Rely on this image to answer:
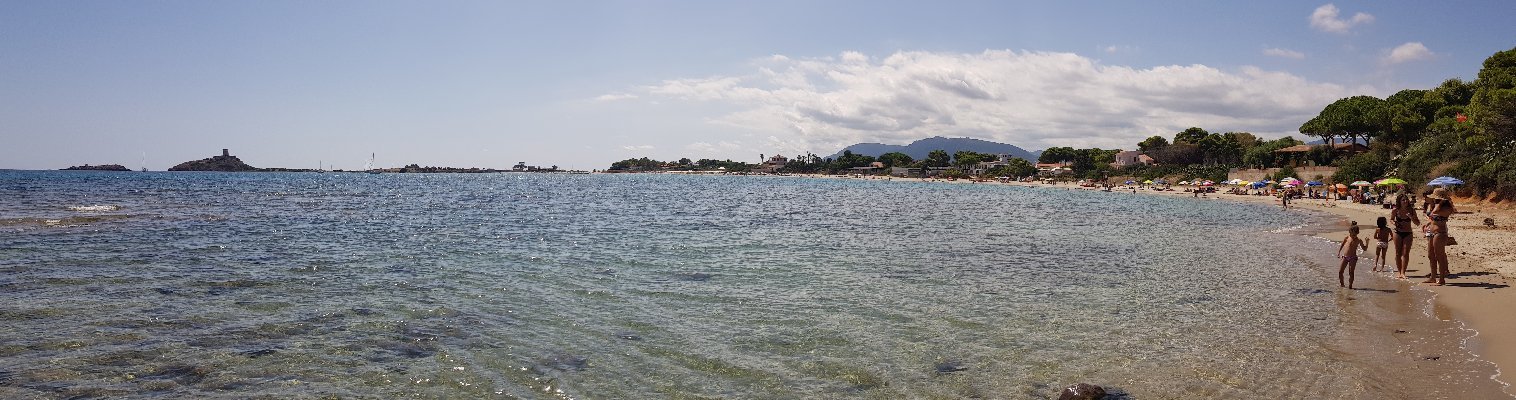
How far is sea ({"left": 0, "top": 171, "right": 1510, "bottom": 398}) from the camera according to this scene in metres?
8.05

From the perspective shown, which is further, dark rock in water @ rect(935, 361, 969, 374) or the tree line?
the tree line

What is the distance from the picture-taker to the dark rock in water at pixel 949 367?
8.69m

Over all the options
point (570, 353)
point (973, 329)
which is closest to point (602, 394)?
point (570, 353)

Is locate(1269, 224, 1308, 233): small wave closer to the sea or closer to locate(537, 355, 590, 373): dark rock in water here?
the sea

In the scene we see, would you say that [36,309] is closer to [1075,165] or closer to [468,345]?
[468,345]

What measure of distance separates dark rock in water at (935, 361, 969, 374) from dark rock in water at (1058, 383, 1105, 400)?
1286 mm

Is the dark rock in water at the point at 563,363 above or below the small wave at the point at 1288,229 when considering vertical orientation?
above

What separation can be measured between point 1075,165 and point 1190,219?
5141 inches

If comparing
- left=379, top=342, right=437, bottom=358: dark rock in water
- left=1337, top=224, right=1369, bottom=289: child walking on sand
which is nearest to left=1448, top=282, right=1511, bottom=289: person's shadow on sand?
left=1337, top=224, right=1369, bottom=289: child walking on sand

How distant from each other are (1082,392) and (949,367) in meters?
1.68

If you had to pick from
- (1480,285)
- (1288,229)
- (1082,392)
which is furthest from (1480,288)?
(1288,229)

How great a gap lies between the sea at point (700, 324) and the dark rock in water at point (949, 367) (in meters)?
0.04

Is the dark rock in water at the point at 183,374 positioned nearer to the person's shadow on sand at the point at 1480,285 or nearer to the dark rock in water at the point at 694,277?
the dark rock in water at the point at 694,277

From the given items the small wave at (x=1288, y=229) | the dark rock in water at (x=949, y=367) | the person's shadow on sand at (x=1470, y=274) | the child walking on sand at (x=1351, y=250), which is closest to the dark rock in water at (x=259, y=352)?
the dark rock in water at (x=949, y=367)
